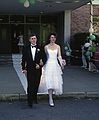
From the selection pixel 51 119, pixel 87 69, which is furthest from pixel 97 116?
pixel 87 69

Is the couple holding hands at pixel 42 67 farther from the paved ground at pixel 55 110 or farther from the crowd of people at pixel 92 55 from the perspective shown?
the crowd of people at pixel 92 55

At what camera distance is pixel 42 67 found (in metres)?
10.5

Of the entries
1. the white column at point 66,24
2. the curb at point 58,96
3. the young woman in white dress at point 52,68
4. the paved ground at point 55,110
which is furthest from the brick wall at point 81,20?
the young woman in white dress at point 52,68

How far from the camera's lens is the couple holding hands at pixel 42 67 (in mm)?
10172

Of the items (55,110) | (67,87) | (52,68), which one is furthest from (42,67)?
(67,87)

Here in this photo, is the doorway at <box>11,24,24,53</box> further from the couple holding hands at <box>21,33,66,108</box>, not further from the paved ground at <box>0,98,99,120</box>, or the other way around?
the couple holding hands at <box>21,33,66,108</box>

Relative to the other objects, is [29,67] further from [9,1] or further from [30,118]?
[9,1]

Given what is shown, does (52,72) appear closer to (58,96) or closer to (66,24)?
(58,96)

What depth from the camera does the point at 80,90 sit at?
12.6 m

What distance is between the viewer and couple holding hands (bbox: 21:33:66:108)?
10.2 metres

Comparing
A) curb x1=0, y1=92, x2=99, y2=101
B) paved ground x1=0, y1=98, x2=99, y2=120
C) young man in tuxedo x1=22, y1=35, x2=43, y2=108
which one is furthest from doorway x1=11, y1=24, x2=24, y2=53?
young man in tuxedo x1=22, y1=35, x2=43, y2=108

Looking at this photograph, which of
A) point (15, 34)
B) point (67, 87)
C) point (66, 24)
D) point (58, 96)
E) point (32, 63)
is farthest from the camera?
point (15, 34)

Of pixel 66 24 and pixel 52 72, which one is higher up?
pixel 66 24

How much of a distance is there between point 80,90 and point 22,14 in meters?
19.0
